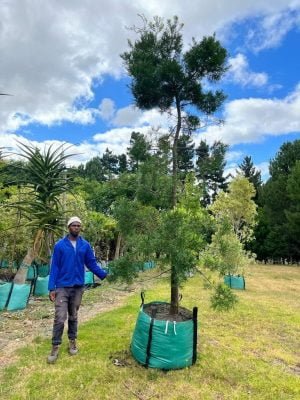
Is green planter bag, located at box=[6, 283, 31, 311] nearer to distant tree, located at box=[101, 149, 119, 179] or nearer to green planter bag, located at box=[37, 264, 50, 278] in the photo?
green planter bag, located at box=[37, 264, 50, 278]

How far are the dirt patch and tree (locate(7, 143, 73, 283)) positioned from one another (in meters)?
3.93

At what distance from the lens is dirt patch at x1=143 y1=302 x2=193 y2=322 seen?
465 centimetres

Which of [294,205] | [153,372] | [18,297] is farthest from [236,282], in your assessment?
[294,205]

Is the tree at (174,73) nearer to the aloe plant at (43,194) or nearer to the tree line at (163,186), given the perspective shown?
the tree line at (163,186)

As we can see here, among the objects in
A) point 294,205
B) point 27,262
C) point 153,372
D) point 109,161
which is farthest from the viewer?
point 109,161

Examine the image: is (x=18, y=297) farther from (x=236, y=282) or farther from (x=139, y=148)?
(x=236, y=282)

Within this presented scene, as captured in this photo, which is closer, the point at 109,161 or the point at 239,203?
the point at 239,203

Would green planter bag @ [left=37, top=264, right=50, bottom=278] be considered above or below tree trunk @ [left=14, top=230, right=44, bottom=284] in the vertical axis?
below

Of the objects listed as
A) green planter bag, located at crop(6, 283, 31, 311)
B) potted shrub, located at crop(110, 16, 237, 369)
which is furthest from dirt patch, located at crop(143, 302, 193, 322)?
green planter bag, located at crop(6, 283, 31, 311)

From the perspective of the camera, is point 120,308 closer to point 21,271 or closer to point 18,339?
point 21,271

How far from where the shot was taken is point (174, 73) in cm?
531

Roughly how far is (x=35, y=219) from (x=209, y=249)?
4810 millimetres

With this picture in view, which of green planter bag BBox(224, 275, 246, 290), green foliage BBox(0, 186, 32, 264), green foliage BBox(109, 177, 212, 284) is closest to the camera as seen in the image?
green foliage BBox(109, 177, 212, 284)

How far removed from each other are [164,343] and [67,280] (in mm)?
1368
